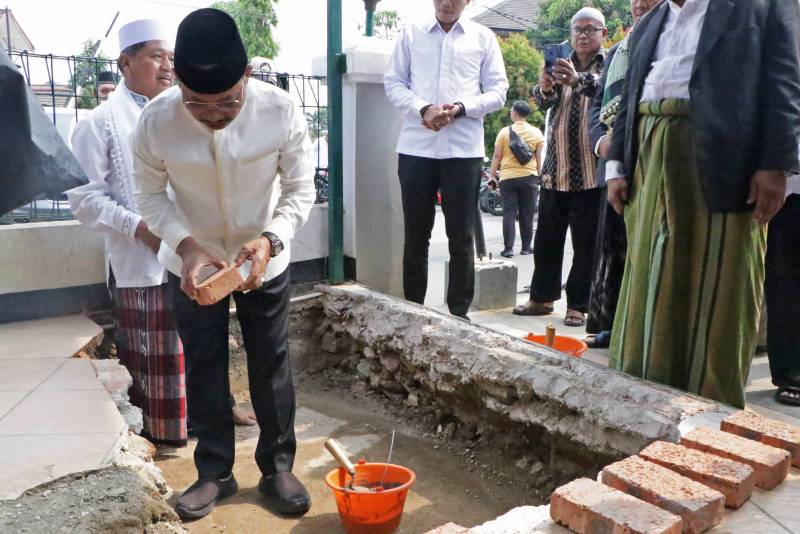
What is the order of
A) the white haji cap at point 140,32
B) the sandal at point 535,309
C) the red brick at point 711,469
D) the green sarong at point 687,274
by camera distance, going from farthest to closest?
the sandal at point 535,309 < the white haji cap at point 140,32 < the green sarong at point 687,274 < the red brick at point 711,469

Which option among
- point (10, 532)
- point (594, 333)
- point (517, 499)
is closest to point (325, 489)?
point (517, 499)

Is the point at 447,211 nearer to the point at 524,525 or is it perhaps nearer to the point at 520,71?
the point at 524,525

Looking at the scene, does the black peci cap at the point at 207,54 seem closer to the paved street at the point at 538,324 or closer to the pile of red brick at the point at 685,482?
the pile of red brick at the point at 685,482

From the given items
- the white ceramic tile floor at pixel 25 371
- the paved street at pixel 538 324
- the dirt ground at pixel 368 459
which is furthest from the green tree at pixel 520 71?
the white ceramic tile floor at pixel 25 371

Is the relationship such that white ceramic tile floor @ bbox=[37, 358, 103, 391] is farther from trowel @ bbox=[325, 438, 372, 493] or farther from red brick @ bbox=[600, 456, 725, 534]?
red brick @ bbox=[600, 456, 725, 534]

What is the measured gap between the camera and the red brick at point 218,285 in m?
2.42

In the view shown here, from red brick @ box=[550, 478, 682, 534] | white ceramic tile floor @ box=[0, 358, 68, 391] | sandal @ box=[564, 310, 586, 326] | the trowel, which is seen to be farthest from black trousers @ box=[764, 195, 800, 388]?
white ceramic tile floor @ box=[0, 358, 68, 391]

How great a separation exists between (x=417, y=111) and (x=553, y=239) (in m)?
1.49

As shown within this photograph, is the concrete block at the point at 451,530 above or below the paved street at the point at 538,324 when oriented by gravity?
above

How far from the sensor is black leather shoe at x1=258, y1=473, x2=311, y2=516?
9.89 ft

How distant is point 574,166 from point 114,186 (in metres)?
2.88

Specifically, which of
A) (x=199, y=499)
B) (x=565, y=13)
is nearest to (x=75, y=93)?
(x=199, y=499)

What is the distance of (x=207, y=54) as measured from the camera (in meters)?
2.36

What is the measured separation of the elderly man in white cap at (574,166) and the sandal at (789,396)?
164 centimetres
